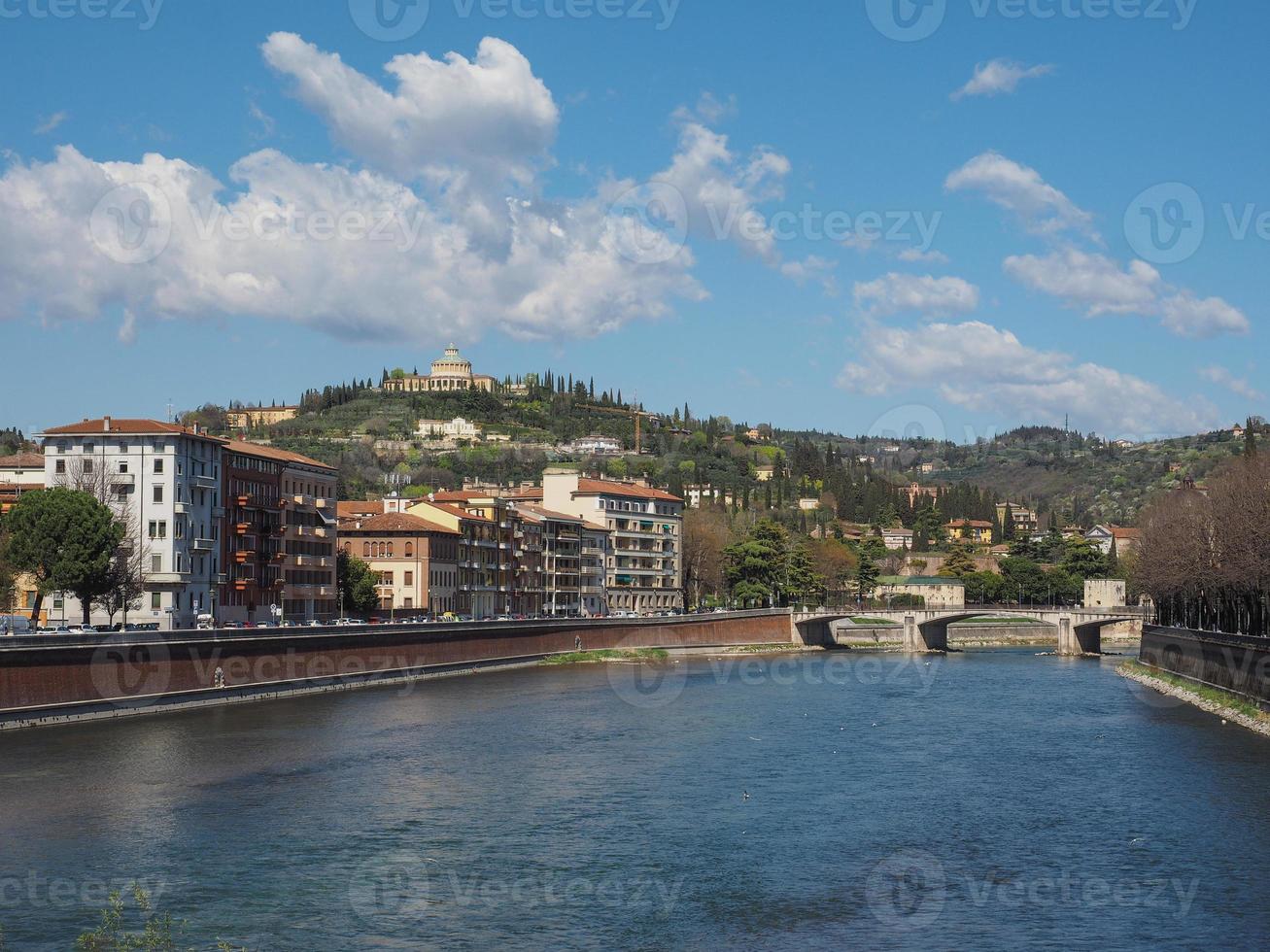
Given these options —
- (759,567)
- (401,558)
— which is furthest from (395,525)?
(759,567)

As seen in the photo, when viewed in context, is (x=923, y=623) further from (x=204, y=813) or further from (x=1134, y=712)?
(x=204, y=813)

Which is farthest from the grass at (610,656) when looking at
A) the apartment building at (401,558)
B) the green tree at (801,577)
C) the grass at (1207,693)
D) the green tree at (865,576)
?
the green tree at (865,576)

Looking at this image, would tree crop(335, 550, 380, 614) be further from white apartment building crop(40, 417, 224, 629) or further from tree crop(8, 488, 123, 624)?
tree crop(8, 488, 123, 624)

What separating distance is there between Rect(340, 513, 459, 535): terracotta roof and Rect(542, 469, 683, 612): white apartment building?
115 ft

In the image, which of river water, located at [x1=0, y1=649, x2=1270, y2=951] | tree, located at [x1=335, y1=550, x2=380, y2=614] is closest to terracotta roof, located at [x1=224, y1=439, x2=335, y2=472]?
tree, located at [x1=335, y1=550, x2=380, y2=614]

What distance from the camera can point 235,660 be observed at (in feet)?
234

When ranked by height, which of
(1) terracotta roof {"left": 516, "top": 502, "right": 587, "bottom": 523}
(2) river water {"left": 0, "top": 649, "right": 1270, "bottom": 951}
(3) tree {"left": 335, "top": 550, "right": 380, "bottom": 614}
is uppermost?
(1) terracotta roof {"left": 516, "top": 502, "right": 587, "bottom": 523}

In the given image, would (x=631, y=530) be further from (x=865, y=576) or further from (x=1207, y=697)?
(x=1207, y=697)

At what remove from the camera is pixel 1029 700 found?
8250cm

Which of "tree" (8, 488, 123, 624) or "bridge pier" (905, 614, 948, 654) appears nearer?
"tree" (8, 488, 123, 624)

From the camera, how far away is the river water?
31703mm

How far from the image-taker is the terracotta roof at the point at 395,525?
384ft

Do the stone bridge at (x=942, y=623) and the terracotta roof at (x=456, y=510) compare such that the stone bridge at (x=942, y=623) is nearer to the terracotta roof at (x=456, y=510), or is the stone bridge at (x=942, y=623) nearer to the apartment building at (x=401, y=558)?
the terracotta roof at (x=456, y=510)

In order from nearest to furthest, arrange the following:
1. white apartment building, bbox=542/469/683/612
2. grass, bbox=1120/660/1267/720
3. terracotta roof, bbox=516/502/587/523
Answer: grass, bbox=1120/660/1267/720, terracotta roof, bbox=516/502/587/523, white apartment building, bbox=542/469/683/612
